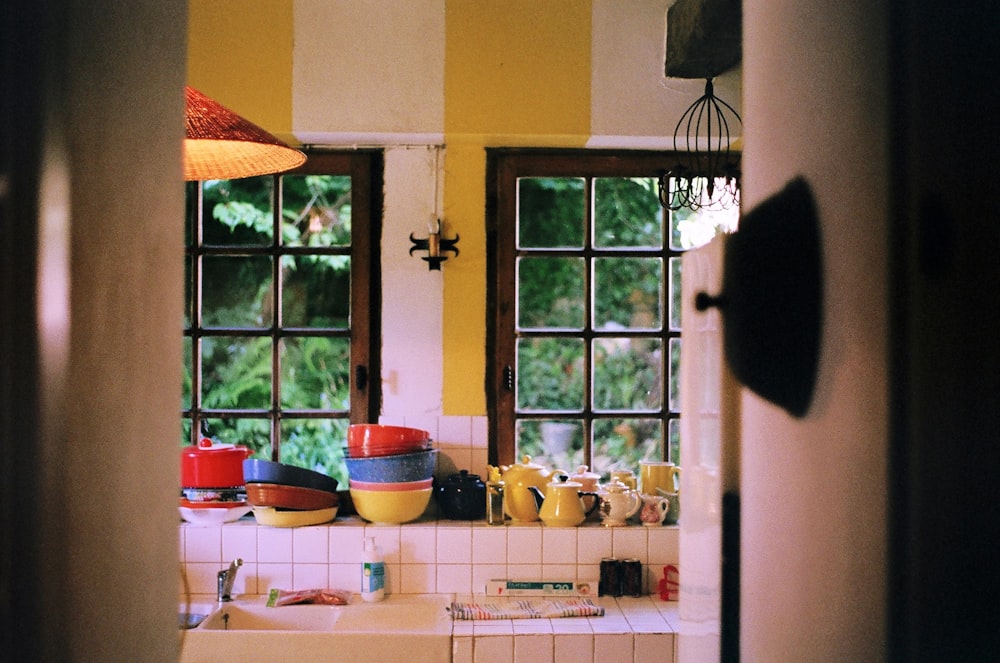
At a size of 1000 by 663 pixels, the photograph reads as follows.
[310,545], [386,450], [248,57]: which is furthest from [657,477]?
[248,57]

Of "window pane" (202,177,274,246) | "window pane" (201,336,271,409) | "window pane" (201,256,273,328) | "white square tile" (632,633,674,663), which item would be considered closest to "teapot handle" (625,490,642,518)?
"white square tile" (632,633,674,663)

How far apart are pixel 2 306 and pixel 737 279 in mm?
772

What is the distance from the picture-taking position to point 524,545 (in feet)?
9.32

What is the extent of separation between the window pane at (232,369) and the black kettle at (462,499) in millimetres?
757

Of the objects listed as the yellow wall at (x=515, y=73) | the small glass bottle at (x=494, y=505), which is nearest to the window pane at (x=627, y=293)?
the yellow wall at (x=515, y=73)

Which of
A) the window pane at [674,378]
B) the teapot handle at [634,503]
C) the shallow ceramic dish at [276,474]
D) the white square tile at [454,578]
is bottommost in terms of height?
the white square tile at [454,578]

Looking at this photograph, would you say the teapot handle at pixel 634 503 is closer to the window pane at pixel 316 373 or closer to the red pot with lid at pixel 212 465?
the window pane at pixel 316 373

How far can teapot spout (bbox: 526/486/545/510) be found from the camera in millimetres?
2922

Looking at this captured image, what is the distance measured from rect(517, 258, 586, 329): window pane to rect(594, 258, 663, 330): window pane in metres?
0.07

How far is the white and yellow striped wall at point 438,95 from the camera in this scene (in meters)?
3.04

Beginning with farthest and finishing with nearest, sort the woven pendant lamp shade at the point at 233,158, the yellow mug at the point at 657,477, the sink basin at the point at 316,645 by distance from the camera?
1. the yellow mug at the point at 657,477
2. the sink basin at the point at 316,645
3. the woven pendant lamp shade at the point at 233,158

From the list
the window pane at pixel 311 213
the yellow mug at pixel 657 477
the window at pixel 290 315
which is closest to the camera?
the yellow mug at pixel 657 477

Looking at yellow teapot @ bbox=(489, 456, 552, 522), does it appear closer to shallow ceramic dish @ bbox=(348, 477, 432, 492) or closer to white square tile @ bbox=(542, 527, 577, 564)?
white square tile @ bbox=(542, 527, 577, 564)

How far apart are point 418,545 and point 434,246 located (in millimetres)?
1042
